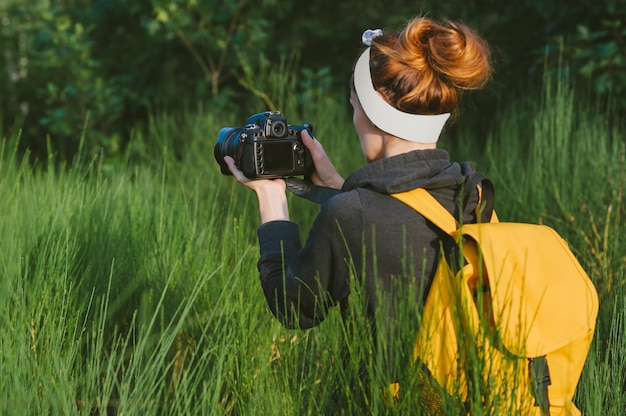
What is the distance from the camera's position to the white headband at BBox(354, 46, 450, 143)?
204 cm

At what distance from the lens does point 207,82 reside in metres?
7.06

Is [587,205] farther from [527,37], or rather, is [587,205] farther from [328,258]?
[527,37]

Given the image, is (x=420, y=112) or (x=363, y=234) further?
(x=420, y=112)

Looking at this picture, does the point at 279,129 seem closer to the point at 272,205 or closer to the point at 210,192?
the point at 272,205

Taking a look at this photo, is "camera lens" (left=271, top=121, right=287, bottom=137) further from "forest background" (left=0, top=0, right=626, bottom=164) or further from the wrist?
"forest background" (left=0, top=0, right=626, bottom=164)

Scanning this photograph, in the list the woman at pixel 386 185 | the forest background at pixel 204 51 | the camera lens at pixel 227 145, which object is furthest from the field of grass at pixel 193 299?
the forest background at pixel 204 51

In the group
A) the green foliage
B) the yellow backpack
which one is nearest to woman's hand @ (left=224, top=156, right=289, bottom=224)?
the yellow backpack

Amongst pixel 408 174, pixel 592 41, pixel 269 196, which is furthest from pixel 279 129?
pixel 592 41

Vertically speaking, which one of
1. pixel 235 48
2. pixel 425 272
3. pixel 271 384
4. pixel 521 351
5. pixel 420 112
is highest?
pixel 235 48

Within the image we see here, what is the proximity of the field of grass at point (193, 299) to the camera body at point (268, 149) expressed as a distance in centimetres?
35

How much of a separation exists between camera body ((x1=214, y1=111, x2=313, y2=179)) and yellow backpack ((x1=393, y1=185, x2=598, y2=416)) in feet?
1.47

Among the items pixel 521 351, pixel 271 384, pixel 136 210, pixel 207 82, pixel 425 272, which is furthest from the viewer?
pixel 207 82

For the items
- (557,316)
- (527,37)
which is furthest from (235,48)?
(557,316)

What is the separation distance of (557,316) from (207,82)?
5.43 metres
